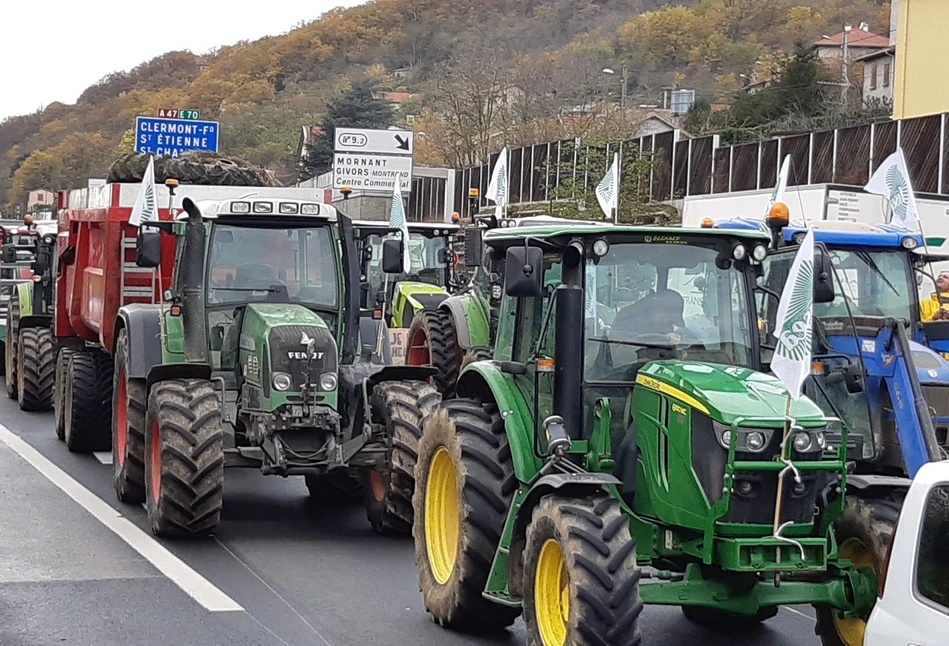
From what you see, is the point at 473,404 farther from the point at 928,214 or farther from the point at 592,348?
the point at 928,214

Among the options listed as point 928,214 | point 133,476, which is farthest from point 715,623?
point 928,214

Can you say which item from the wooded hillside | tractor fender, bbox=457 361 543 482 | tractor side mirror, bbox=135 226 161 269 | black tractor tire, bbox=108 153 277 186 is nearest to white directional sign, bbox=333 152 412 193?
black tractor tire, bbox=108 153 277 186

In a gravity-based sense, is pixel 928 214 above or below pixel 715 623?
above

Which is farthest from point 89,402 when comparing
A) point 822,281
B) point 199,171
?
point 822,281

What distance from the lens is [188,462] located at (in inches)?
406

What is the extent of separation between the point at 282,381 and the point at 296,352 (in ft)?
0.81

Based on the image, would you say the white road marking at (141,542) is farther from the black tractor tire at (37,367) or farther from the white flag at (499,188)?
the white flag at (499,188)

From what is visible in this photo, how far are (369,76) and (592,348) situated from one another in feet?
379

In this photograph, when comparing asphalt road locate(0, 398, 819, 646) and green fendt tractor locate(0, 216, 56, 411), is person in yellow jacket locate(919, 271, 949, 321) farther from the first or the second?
green fendt tractor locate(0, 216, 56, 411)

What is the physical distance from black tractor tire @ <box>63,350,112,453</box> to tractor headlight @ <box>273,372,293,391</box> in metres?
4.82

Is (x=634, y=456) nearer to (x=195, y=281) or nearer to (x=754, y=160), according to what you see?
(x=195, y=281)

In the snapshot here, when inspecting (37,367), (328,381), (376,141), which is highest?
(376,141)

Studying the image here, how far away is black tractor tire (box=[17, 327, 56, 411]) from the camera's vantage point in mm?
18500

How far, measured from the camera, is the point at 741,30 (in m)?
113
